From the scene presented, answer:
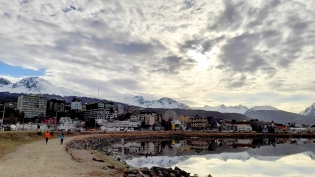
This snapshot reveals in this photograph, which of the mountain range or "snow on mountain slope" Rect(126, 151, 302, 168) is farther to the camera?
the mountain range

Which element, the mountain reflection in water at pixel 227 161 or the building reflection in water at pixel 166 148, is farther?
the building reflection in water at pixel 166 148

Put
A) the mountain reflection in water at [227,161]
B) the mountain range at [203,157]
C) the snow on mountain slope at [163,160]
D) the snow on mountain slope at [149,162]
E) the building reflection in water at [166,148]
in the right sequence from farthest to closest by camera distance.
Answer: the building reflection in water at [166,148] → the mountain range at [203,157] → the snow on mountain slope at [163,160] → the snow on mountain slope at [149,162] → the mountain reflection in water at [227,161]

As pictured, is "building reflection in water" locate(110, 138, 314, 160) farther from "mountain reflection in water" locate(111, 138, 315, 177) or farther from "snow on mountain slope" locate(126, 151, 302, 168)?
"snow on mountain slope" locate(126, 151, 302, 168)

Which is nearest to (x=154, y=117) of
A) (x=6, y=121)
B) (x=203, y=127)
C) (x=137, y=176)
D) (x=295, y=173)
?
(x=203, y=127)

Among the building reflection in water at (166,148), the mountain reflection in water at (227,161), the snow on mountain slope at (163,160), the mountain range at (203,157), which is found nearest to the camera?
the mountain reflection in water at (227,161)

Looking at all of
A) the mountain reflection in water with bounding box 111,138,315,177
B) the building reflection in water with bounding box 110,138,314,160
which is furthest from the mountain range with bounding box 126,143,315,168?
the building reflection in water with bounding box 110,138,314,160

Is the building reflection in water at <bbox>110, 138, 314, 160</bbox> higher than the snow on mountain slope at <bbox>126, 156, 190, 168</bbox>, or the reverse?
the snow on mountain slope at <bbox>126, 156, 190, 168</bbox>

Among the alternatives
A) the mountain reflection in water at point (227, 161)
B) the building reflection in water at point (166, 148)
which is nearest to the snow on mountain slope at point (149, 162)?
the mountain reflection in water at point (227, 161)

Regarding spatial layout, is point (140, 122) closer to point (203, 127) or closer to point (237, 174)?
point (203, 127)

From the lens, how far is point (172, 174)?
65.6 ft

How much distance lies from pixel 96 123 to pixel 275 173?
483 feet

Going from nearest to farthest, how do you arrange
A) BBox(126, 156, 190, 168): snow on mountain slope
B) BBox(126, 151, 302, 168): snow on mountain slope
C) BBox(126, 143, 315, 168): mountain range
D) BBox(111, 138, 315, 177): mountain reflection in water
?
BBox(111, 138, 315, 177): mountain reflection in water, BBox(126, 156, 190, 168): snow on mountain slope, BBox(126, 151, 302, 168): snow on mountain slope, BBox(126, 143, 315, 168): mountain range

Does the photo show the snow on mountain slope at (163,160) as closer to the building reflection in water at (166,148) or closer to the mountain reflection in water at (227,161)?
the mountain reflection in water at (227,161)

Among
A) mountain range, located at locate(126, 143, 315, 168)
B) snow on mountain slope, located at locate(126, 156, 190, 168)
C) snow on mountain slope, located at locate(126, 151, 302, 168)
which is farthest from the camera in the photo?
mountain range, located at locate(126, 143, 315, 168)
